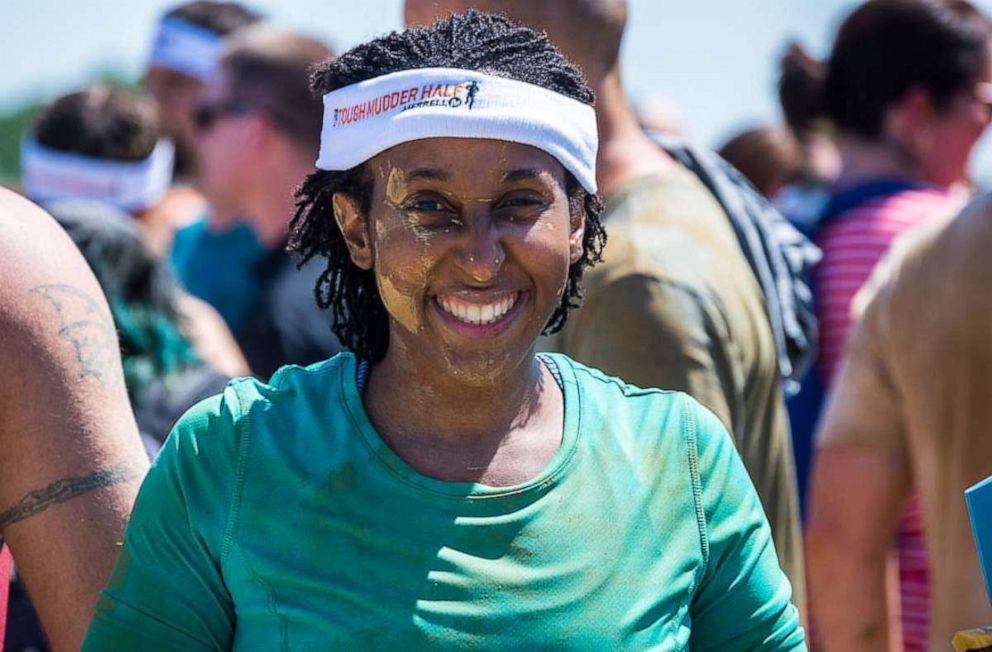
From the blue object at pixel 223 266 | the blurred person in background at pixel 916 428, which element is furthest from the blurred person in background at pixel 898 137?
the blue object at pixel 223 266

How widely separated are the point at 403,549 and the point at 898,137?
303 cm

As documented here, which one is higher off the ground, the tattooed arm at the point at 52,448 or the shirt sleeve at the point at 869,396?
the tattooed arm at the point at 52,448

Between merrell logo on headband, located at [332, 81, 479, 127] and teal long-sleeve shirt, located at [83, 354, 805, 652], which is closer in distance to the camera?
teal long-sleeve shirt, located at [83, 354, 805, 652]

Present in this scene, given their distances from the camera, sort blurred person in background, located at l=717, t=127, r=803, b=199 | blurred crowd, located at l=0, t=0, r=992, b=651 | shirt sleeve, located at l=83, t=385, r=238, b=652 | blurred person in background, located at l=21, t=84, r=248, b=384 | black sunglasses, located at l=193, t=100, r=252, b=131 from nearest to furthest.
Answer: shirt sleeve, located at l=83, t=385, r=238, b=652
blurred crowd, located at l=0, t=0, r=992, b=651
black sunglasses, located at l=193, t=100, r=252, b=131
blurred person in background, located at l=21, t=84, r=248, b=384
blurred person in background, located at l=717, t=127, r=803, b=199

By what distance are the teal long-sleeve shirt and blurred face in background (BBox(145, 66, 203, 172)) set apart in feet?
15.1

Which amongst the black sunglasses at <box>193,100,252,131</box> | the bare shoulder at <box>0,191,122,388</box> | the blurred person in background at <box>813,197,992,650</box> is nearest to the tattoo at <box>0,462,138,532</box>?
the bare shoulder at <box>0,191,122,388</box>

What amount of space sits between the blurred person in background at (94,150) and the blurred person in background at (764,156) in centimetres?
222

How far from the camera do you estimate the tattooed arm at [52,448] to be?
2.52 meters

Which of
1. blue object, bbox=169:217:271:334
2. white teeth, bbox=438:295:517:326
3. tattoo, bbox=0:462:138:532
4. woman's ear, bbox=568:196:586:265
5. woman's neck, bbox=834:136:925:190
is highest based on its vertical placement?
woman's ear, bbox=568:196:586:265

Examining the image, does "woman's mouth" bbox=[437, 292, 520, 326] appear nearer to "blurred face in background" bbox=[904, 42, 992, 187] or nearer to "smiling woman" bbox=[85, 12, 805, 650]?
"smiling woman" bbox=[85, 12, 805, 650]

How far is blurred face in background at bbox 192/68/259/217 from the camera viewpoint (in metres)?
5.45

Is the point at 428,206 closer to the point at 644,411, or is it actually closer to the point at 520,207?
the point at 520,207

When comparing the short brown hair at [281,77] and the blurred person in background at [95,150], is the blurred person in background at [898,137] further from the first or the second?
the blurred person in background at [95,150]

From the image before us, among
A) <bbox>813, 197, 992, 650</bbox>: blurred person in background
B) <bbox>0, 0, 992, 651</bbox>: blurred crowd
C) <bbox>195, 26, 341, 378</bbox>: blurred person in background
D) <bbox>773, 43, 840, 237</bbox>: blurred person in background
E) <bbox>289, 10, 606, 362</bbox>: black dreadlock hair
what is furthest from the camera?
<bbox>773, 43, 840, 237</bbox>: blurred person in background
